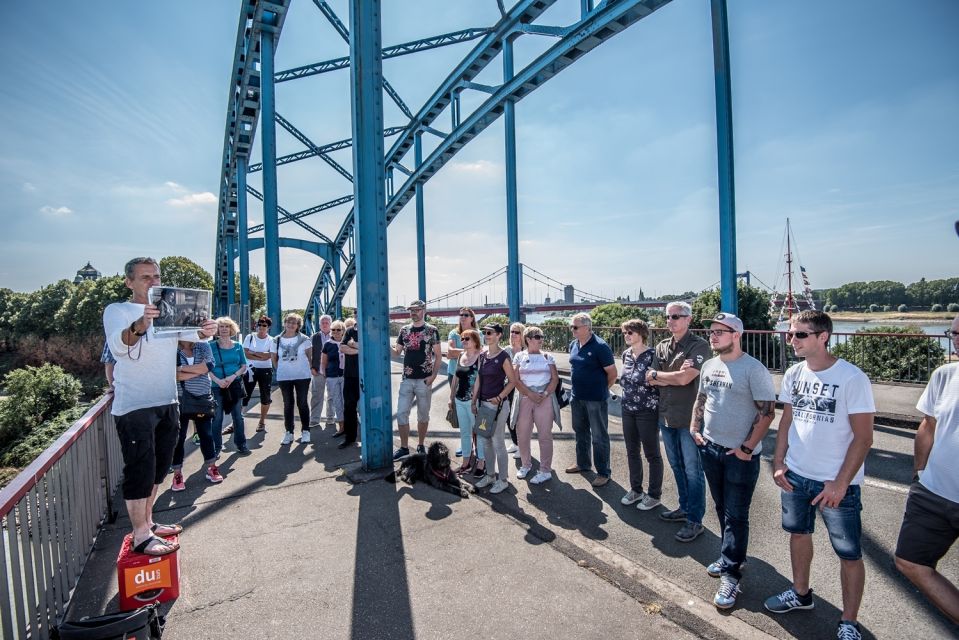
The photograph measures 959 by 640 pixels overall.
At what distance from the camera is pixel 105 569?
3184mm

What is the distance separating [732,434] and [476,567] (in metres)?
1.96

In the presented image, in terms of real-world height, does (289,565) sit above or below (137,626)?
below

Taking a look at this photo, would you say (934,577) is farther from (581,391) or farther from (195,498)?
(195,498)

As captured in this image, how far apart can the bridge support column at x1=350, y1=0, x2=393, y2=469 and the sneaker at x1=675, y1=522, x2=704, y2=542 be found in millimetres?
3070

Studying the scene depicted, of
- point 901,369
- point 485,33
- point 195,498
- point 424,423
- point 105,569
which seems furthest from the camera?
point 485,33

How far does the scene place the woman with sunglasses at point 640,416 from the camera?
4.06 metres

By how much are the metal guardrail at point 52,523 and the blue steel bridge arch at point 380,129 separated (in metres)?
2.32

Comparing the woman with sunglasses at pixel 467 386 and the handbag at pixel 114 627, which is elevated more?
the woman with sunglasses at pixel 467 386

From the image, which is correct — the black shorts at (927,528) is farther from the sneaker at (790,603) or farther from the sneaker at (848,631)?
the sneaker at (790,603)

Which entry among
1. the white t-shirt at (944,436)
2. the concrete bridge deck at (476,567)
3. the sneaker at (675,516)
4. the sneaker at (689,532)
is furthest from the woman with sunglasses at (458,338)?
the white t-shirt at (944,436)

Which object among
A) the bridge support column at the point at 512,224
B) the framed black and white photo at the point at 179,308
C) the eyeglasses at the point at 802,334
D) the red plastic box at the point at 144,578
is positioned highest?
the bridge support column at the point at 512,224

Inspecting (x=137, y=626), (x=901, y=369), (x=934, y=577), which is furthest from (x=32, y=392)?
(x=901, y=369)

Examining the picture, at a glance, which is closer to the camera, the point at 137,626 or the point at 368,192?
the point at 137,626

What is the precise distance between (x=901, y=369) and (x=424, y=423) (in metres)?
9.87
